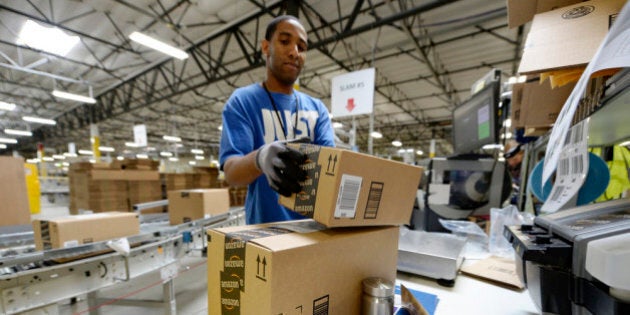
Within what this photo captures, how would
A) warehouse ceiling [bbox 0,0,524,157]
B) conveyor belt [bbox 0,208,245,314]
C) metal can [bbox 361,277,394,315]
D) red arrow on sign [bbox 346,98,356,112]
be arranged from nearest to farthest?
metal can [bbox 361,277,394,315]
conveyor belt [bbox 0,208,245,314]
red arrow on sign [bbox 346,98,356,112]
warehouse ceiling [bbox 0,0,524,157]

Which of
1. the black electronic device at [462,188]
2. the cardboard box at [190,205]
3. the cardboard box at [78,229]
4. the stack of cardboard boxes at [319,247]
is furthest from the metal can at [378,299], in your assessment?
the cardboard box at [190,205]

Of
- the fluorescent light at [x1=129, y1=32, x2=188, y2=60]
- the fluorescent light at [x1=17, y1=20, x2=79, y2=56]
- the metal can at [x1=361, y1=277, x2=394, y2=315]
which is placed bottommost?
the metal can at [x1=361, y1=277, x2=394, y2=315]

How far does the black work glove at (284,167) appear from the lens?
51cm

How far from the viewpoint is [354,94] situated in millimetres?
3271

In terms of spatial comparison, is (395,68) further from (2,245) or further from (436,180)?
(2,245)

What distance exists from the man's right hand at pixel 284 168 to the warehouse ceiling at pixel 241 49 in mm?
3176

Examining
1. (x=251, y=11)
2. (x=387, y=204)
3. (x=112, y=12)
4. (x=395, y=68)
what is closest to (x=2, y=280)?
(x=387, y=204)

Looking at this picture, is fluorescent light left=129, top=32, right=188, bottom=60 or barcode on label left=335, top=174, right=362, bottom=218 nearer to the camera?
barcode on label left=335, top=174, right=362, bottom=218

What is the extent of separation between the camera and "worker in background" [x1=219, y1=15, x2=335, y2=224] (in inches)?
32.7

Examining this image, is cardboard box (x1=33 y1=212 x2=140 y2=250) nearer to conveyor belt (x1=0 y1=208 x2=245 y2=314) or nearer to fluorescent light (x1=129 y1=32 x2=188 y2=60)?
conveyor belt (x1=0 y1=208 x2=245 y2=314)

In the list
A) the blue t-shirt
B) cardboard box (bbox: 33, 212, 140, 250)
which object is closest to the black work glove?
the blue t-shirt

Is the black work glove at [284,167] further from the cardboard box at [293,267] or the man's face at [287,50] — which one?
the man's face at [287,50]

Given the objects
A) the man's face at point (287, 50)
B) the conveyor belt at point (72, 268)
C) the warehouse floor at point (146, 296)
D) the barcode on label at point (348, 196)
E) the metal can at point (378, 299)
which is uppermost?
the man's face at point (287, 50)

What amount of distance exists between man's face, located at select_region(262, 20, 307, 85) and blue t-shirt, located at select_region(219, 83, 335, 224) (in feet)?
0.33
